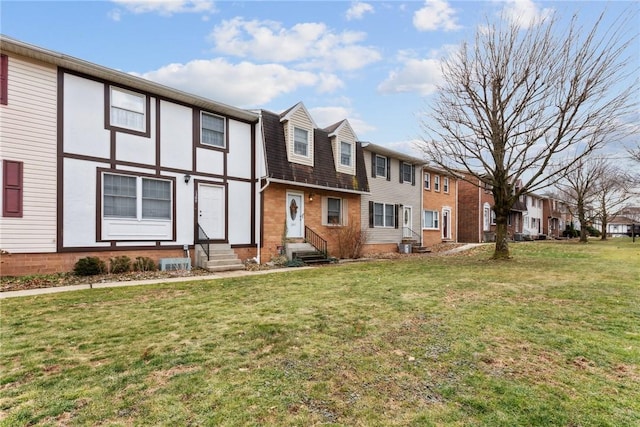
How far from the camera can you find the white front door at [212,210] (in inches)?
502

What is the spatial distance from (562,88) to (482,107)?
102 inches

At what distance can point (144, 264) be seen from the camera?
11.0 metres

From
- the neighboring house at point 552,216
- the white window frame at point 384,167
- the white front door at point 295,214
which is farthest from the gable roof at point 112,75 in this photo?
the neighboring house at point 552,216

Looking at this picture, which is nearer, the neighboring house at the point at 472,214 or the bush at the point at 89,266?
the bush at the point at 89,266

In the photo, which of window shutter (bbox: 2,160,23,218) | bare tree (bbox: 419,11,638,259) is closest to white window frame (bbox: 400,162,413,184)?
bare tree (bbox: 419,11,638,259)

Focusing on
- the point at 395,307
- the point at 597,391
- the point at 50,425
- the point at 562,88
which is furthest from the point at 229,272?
the point at 562,88

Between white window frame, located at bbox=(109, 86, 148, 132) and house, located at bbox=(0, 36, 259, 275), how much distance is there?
31mm

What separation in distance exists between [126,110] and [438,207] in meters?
20.2

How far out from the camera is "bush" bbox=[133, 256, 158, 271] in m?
10.9

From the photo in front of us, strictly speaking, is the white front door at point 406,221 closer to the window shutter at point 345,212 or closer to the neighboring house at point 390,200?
the neighboring house at point 390,200

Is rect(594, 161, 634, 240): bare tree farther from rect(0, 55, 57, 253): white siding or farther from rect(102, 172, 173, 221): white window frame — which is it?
rect(0, 55, 57, 253): white siding

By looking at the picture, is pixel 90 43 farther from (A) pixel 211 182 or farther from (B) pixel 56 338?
(B) pixel 56 338

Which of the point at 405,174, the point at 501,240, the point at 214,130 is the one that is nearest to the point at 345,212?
the point at 405,174

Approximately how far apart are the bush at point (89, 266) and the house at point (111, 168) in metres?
0.37
